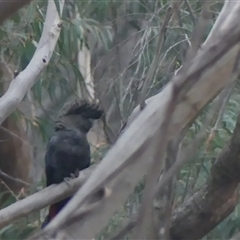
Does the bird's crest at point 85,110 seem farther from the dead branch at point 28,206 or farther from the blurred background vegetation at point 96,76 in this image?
the dead branch at point 28,206

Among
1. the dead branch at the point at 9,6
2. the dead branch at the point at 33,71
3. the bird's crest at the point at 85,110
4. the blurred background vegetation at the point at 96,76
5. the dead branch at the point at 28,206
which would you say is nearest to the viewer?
the dead branch at the point at 9,6

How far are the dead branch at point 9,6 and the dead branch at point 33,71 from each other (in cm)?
95

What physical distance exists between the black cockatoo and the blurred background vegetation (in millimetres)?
209

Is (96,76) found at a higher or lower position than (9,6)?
lower

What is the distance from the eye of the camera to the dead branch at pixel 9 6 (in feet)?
1.26

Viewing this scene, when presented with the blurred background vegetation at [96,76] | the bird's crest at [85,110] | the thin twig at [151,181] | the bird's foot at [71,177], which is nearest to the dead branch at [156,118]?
the thin twig at [151,181]

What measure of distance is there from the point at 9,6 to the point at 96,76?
271 cm

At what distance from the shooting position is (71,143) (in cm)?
162

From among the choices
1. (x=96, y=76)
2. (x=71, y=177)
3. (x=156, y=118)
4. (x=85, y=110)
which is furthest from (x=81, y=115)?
(x=96, y=76)

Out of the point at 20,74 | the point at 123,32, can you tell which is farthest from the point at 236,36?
the point at 123,32

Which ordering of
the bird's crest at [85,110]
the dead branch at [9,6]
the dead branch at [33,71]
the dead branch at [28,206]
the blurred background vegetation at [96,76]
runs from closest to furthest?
the dead branch at [9,6] < the dead branch at [28,206] < the dead branch at [33,71] < the bird's crest at [85,110] < the blurred background vegetation at [96,76]

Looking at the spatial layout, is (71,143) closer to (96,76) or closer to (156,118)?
(156,118)

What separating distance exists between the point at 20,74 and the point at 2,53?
0.86 m

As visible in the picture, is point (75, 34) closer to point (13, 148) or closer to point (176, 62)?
point (176, 62)
